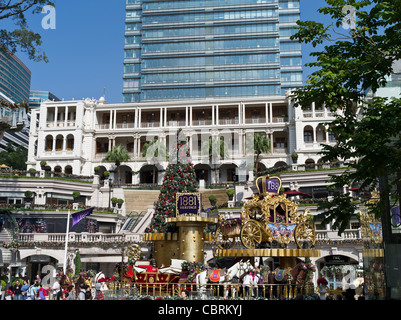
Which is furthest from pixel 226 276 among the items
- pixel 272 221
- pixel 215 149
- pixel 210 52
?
pixel 210 52

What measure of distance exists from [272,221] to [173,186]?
721 centimetres

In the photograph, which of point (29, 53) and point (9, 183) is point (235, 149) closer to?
point (9, 183)

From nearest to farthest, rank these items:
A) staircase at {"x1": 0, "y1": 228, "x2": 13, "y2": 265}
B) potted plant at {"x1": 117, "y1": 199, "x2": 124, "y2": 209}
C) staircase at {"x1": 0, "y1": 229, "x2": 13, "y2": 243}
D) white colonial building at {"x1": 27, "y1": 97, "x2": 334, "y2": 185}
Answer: staircase at {"x1": 0, "y1": 228, "x2": 13, "y2": 265} → staircase at {"x1": 0, "y1": 229, "x2": 13, "y2": 243} → potted plant at {"x1": 117, "y1": 199, "x2": 124, "y2": 209} → white colonial building at {"x1": 27, "y1": 97, "x2": 334, "y2": 185}

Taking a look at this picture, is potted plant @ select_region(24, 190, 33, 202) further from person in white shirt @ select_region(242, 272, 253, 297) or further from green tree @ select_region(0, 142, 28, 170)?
person in white shirt @ select_region(242, 272, 253, 297)

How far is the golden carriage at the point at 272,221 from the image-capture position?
19141mm

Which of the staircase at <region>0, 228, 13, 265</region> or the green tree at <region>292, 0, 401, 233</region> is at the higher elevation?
the green tree at <region>292, 0, 401, 233</region>

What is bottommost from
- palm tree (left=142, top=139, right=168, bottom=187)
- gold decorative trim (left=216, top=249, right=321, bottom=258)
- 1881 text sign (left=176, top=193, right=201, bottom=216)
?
gold decorative trim (left=216, top=249, right=321, bottom=258)

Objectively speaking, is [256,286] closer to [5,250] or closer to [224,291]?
[224,291]

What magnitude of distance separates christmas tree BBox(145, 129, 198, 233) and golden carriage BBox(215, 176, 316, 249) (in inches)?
185

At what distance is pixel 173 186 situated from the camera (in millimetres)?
24609

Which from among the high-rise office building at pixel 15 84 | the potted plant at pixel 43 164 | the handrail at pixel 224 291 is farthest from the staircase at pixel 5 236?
the high-rise office building at pixel 15 84

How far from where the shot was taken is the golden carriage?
62.8 ft

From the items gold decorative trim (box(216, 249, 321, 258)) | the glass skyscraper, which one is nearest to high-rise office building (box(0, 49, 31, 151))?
the glass skyscraper

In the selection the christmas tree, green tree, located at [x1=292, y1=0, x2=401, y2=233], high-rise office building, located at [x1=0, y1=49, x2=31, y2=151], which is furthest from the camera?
high-rise office building, located at [x1=0, y1=49, x2=31, y2=151]
